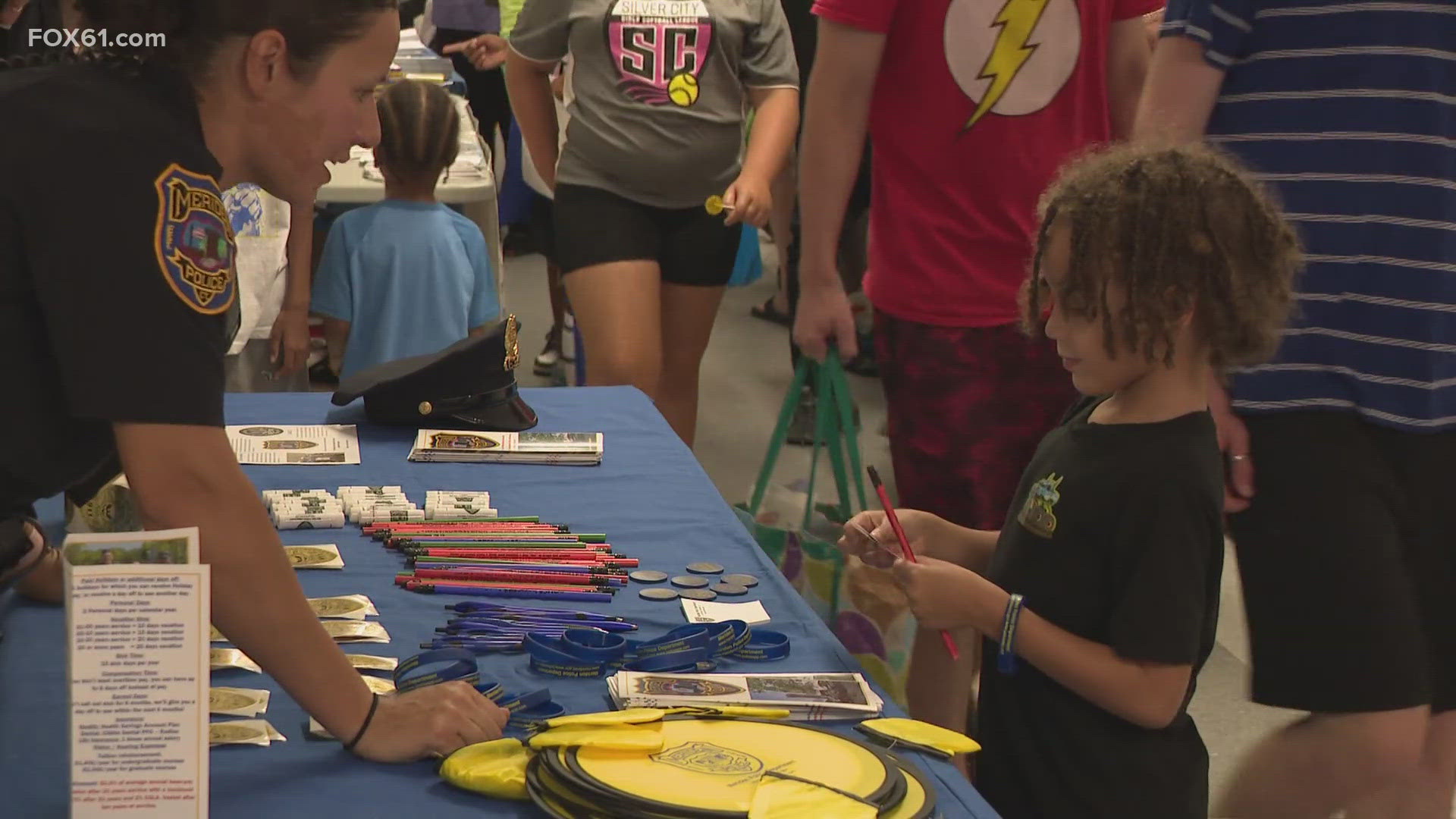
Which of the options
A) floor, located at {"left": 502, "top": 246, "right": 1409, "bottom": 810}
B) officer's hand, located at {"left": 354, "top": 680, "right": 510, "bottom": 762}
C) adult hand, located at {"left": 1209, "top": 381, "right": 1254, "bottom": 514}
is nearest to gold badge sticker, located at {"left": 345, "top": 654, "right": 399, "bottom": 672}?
officer's hand, located at {"left": 354, "top": 680, "right": 510, "bottom": 762}

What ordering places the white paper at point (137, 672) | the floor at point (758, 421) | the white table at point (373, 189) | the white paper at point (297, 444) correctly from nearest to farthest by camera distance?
the white paper at point (137, 672)
the white paper at point (297, 444)
the floor at point (758, 421)
the white table at point (373, 189)

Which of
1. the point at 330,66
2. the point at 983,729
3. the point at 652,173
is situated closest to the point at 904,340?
the point at 983,729

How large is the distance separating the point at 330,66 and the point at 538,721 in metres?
0.57

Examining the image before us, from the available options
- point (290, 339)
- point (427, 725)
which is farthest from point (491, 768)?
point (290, 339)

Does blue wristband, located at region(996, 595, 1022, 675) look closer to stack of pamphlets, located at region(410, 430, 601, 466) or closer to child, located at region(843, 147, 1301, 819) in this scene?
child, located at region(843, 147, 1301, 819)

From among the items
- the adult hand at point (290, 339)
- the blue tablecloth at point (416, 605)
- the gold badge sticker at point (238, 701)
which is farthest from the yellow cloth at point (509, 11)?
the gold badge sticker at point (238, 701)

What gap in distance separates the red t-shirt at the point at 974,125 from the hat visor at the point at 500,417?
0.56 m

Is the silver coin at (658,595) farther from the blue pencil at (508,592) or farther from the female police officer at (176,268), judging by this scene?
the female police officer at (176,268)

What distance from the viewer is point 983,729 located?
5.45ft

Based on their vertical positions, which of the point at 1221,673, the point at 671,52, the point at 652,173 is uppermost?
the point at 671,52

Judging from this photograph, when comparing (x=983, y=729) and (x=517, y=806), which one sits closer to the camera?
(x=517, y=806)

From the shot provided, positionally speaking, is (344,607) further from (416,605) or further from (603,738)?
(603,738)

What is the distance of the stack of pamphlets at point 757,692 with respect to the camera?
1342 mm

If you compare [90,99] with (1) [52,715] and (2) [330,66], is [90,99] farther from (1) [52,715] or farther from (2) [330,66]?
(1) [52,715]
